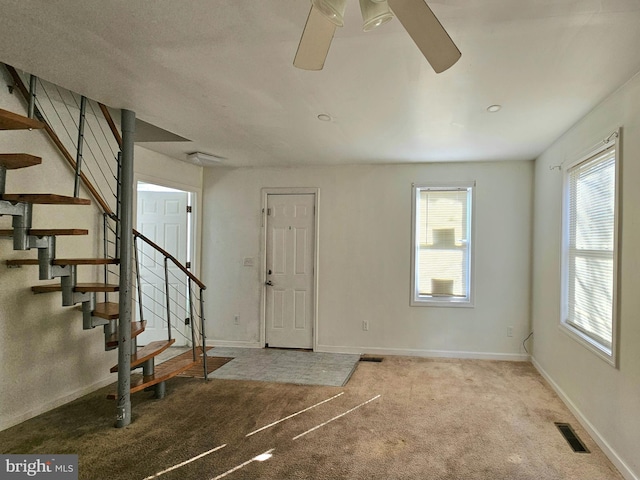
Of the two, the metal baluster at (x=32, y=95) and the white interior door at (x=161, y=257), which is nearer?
the metal baluster at (x=32, y=95)

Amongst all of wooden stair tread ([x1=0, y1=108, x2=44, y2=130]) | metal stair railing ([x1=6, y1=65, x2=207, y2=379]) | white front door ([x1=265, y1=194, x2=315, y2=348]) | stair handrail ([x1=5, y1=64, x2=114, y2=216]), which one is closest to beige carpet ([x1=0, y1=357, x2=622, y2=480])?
metal stair railing ([x1=6, y1=65, x2=207, y2=379])

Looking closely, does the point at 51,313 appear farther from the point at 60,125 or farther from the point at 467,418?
the point at 467,418

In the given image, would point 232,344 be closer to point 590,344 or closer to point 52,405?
point 52,405

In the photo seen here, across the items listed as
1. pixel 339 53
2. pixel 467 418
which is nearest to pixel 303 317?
pixel 467 418

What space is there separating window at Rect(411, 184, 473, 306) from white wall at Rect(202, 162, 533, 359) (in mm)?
112

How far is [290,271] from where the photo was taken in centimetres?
504

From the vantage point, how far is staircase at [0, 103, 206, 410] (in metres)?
2.22

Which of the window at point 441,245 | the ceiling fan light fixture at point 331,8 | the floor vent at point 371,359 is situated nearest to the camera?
the ceiling fan light fixture at point 331,8

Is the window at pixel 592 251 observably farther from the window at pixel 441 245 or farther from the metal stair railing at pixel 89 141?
the metal stair railing at pixel 89 141

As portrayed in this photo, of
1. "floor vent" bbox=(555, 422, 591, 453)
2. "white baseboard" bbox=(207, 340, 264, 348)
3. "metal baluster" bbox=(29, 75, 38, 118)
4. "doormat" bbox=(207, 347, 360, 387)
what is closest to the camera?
"floor vent" bbox=(555, 422, 591, 453)

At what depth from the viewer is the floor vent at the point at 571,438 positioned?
2.55m

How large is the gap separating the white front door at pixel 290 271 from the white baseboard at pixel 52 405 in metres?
2.06

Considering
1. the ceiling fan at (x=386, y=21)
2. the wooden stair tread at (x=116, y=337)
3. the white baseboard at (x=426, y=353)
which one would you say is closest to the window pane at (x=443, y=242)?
the white baseboard at (x=426, y=353)

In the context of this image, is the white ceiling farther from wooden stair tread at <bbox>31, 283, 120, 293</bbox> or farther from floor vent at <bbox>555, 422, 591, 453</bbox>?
floor vent at <bbox>555, 422, 591, 453</bbox>
